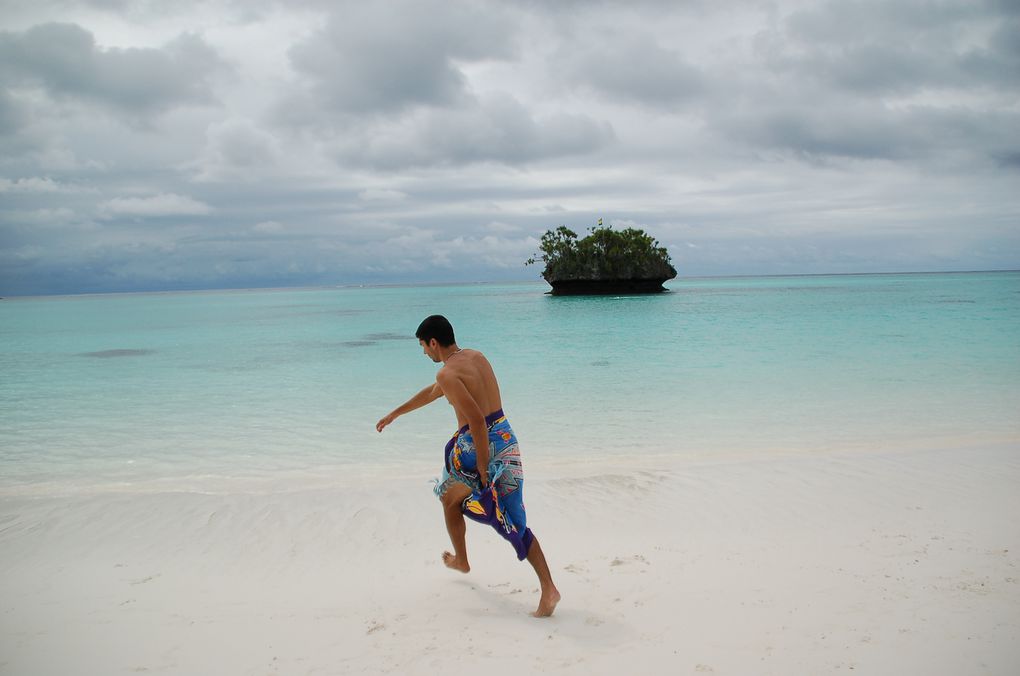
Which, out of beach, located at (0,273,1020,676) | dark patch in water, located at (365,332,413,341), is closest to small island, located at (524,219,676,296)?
dark patch in water, located at (365,332,413,341)

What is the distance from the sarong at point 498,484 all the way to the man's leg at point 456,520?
0.03 m

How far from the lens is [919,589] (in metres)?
3.57

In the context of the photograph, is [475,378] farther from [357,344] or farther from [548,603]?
[357,344]

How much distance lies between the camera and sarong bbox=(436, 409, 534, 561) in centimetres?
351

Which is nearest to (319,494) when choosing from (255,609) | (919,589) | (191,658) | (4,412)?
(255,609)

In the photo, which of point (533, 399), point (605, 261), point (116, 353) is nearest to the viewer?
point (533, 399)

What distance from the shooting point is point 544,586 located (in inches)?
137

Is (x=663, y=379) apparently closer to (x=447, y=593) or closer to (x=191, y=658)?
(x=447, y=593)

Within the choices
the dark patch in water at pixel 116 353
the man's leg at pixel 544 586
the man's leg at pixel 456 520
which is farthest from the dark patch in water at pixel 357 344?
the man's leg at pixel 544 586

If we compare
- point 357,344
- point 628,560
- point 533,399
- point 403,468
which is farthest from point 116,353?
point 628,560

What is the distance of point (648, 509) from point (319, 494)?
3.06 m

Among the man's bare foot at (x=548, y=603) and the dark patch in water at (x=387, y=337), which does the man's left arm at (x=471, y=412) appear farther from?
the dark patch in water at (x=387, y=337)

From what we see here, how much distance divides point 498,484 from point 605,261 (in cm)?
6559

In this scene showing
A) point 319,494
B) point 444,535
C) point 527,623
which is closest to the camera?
point 527,623
